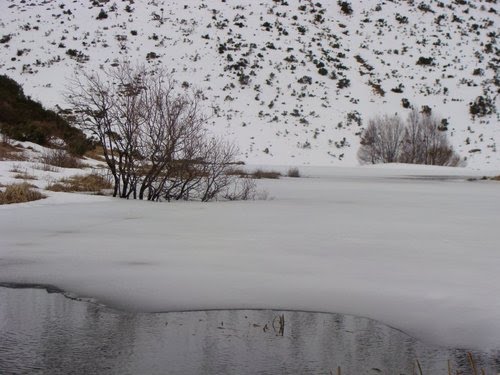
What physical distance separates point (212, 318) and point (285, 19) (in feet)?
125

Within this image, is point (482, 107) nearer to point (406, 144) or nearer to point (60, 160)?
point (406, 144)

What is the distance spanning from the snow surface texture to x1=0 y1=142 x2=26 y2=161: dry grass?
19.0 ft

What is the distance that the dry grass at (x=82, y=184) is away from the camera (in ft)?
31.8

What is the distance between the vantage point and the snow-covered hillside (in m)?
30.4

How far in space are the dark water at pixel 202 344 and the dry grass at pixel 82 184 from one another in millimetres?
6789

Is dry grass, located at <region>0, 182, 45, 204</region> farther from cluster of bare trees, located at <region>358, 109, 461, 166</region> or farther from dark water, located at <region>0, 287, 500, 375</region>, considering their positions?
cluster of bare trees, located at <region>358, 109, 461, 166</region>

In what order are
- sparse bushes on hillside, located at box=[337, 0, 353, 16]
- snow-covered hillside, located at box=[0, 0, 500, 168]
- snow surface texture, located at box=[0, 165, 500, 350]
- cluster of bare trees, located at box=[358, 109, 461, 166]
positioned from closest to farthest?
snow surface texture, located at box=[0, 165, 500, 350] < cluster of bare trees, located at box=[358, 109, 461, 166] < snow-covered hillside, located at box=[0, 0, 500, 168] < sparse bushes on hillside, located at box=[337, 0, 353, 16]

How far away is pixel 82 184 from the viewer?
10711 mm

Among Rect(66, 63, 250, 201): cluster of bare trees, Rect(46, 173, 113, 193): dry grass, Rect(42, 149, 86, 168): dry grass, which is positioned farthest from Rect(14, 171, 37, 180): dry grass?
Rect(42, 149, 86, 168): dry grass

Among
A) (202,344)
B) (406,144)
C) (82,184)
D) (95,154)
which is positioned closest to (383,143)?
(406,144)

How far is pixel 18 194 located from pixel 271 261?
4.93 m

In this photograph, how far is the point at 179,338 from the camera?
2.71 meters

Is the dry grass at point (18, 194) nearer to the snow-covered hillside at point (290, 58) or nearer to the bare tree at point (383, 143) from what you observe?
the snow-covered hillside at point (290, 58)

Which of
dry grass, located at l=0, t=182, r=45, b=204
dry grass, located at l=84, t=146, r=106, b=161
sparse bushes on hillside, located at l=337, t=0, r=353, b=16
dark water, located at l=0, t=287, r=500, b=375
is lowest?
dark water, located at l=0, t=287, r=500, b=375
